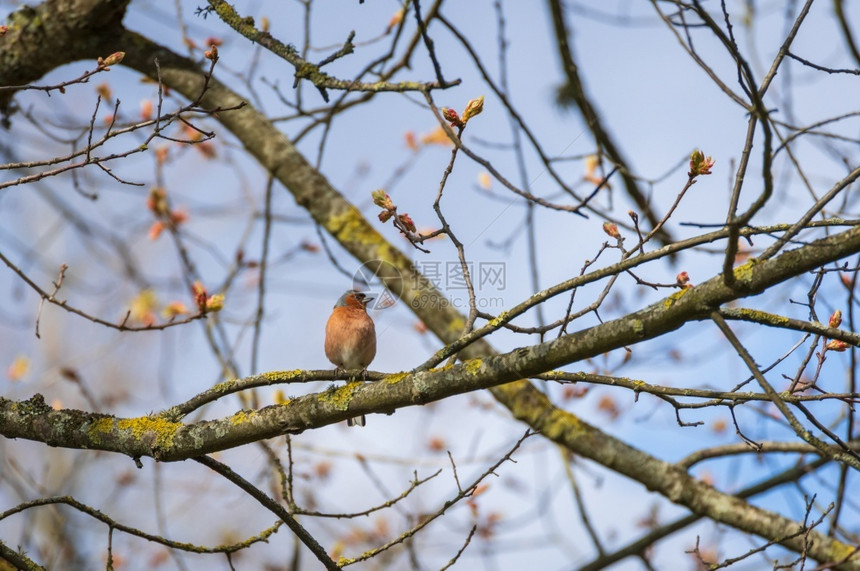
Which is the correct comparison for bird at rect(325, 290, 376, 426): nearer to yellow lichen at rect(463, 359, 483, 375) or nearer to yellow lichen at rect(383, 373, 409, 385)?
yellow lichen at rect(383, 373, 409, 385)

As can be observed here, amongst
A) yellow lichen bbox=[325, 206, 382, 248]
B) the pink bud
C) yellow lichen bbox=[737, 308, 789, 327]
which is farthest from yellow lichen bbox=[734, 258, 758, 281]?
yellow lichen bbox=[325, 206, 382, 248]

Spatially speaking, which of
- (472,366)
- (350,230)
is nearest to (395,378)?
(472,366)

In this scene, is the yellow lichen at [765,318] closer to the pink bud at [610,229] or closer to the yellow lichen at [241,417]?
the pink bud at [610,229]

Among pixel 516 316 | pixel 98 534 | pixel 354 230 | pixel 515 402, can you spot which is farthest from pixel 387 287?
pixel 98 534

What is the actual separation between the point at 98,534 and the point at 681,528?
16.4 ft

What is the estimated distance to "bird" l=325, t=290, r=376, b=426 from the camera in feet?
15.3

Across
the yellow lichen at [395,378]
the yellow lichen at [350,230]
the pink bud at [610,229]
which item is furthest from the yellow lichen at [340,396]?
the yellow lichen at [350,230]

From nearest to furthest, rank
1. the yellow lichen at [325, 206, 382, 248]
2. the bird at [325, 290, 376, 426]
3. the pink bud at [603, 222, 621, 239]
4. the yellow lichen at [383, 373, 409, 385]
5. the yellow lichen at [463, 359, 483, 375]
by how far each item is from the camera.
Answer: the yellow lichen at [463, 359, 483, 375]
the yellow lichen at [383, 373, 409, 385]
the pink bud at [603, 222, 621, 239]
the bird at [325, 290, 376, 426]
the yellow lichen at [325, 206, 382, 248]

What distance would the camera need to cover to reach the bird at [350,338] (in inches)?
183

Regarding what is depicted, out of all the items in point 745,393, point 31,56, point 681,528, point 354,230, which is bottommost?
point 745,393

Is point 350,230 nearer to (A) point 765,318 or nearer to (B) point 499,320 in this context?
(B) point 499,320

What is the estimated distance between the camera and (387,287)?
5.04m

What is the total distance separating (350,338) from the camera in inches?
183

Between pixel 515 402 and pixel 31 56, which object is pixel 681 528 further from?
pixel 31 56
